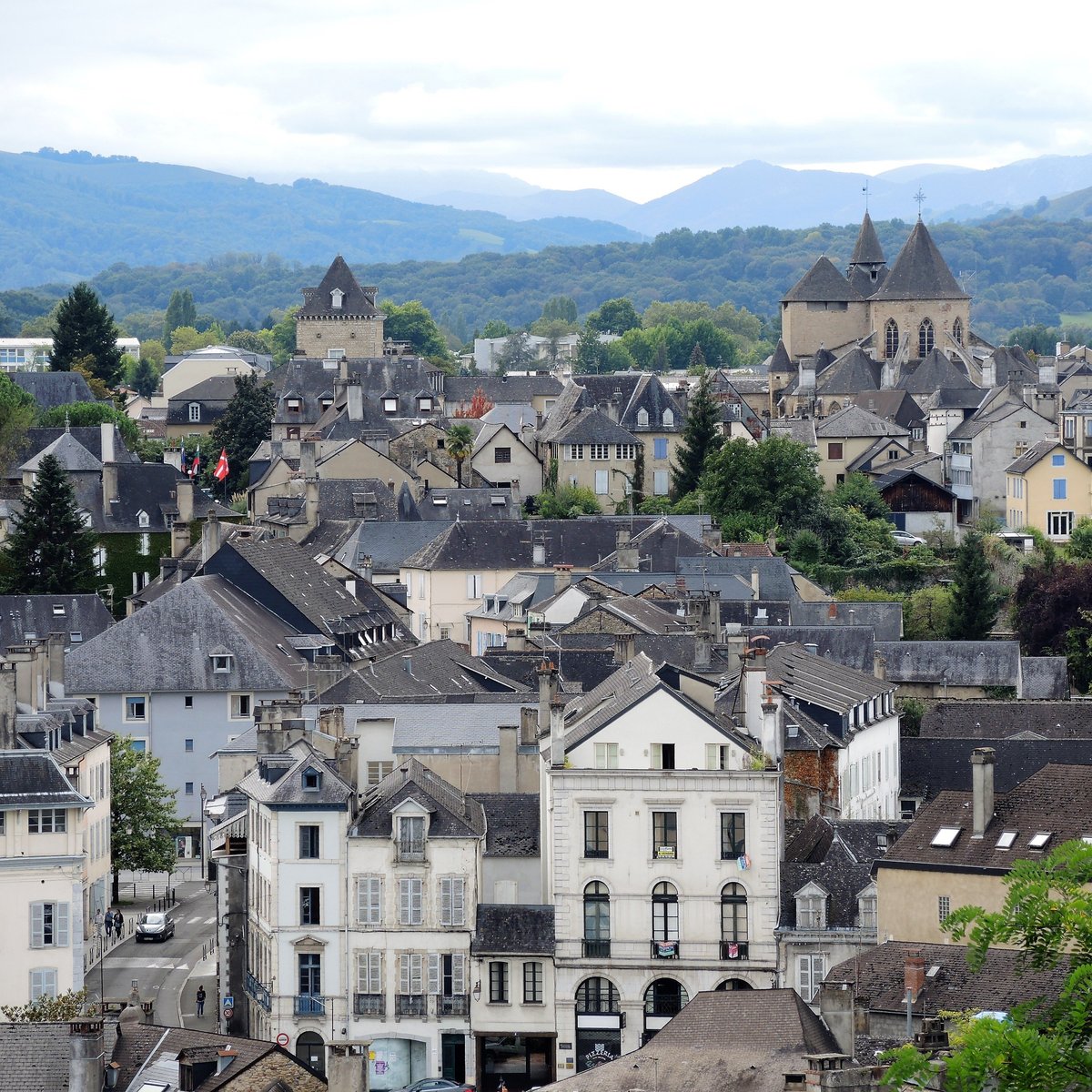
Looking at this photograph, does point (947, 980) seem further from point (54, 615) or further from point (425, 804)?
point (54, 615)

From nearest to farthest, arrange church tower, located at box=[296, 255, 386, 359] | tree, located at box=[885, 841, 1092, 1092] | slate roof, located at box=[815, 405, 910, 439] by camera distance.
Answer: tree, located at box=[885, 841, 1092, 1092] → slate roof, located at box=[815, 405, 910, 439] → church tower, located at box=[296, 255, 386, 359]

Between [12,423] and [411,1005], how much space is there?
7201 centimetres

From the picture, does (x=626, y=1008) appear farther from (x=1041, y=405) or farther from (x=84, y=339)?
(x=84, y=339)

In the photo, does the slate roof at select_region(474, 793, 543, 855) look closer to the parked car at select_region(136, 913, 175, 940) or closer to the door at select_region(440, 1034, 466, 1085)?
the door at select_region(440, 1034, 466, 1085)

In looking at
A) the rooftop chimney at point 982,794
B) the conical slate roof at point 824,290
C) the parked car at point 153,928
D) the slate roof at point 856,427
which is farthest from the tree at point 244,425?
the rooftop chimney at point 982,794

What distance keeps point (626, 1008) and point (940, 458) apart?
68.9 metres

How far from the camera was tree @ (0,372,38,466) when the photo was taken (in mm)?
118688

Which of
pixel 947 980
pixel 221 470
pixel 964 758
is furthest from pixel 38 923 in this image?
pixel 221 470

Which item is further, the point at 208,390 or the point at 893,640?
the point at 208,390

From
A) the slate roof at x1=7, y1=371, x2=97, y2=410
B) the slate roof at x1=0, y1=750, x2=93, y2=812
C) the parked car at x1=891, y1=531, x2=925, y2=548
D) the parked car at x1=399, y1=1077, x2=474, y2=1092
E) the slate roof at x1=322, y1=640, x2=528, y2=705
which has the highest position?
the slate roof at x1=7, y1=371, x2=97, y2=410

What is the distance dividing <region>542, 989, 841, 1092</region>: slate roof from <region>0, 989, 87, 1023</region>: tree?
9883 millimetres

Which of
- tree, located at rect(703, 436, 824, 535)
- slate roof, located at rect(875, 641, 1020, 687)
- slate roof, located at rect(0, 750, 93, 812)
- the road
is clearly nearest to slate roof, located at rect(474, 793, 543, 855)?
the road

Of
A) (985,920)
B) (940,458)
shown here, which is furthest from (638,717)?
(940,458)

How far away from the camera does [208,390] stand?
577ft
